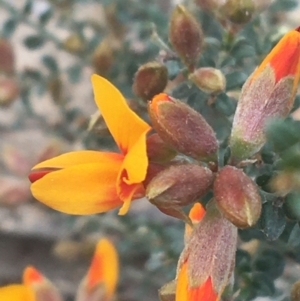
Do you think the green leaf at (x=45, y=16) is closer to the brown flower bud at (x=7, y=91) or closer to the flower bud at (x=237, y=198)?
the brown flower bud at (x=7, y=91)

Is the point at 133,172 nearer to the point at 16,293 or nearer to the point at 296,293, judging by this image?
the point at 296,293

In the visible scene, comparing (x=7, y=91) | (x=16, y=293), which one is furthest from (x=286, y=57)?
(x=7, y=91)

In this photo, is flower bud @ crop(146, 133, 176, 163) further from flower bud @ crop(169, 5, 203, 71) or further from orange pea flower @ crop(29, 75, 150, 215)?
flower bud @ crop(169, 5, 203, 71)

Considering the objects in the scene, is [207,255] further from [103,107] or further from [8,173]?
[8,173]

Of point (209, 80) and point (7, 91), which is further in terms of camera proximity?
point (7, 91)

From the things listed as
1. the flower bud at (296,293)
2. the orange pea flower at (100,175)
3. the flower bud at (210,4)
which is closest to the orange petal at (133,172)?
the orange pea flower at (100,175)

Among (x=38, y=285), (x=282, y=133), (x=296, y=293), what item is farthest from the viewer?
(x=38, y=285)

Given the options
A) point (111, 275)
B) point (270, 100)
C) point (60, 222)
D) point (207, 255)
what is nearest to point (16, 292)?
point (111, 275)
